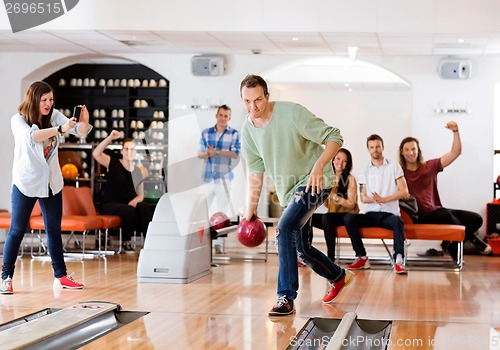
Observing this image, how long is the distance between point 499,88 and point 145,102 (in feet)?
18.3

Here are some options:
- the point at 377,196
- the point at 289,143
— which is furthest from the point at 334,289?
the point at 377,196

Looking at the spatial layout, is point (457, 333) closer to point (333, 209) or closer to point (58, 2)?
point (333, 209)

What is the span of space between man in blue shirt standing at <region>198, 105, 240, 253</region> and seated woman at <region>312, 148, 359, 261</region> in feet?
6.64

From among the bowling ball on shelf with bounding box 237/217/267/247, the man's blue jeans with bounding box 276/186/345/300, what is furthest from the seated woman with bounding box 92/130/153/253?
the man's blue jeans with bounding box 276/186/345/300

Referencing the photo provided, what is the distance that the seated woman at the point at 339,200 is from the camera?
7.90 m

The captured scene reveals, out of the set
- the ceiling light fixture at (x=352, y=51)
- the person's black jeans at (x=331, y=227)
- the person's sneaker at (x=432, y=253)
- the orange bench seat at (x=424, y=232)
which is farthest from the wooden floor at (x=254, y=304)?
the ceiling light fixture at (x=352, y=51)

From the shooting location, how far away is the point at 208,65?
1055 cm

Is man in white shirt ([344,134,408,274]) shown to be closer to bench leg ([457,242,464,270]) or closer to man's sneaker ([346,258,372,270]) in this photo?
man's sneaker ([346,258,372,270])

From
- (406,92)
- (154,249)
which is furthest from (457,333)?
(406,92)

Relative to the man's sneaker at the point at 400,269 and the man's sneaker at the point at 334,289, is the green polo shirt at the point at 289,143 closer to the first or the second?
the man's sneaker at the point at 334,289

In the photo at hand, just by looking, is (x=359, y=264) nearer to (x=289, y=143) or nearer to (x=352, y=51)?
(x=352, y=51)

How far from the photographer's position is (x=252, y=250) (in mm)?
9820

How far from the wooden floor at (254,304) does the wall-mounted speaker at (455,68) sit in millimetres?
3063

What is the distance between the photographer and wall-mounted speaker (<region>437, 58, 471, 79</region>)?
33.1ft
